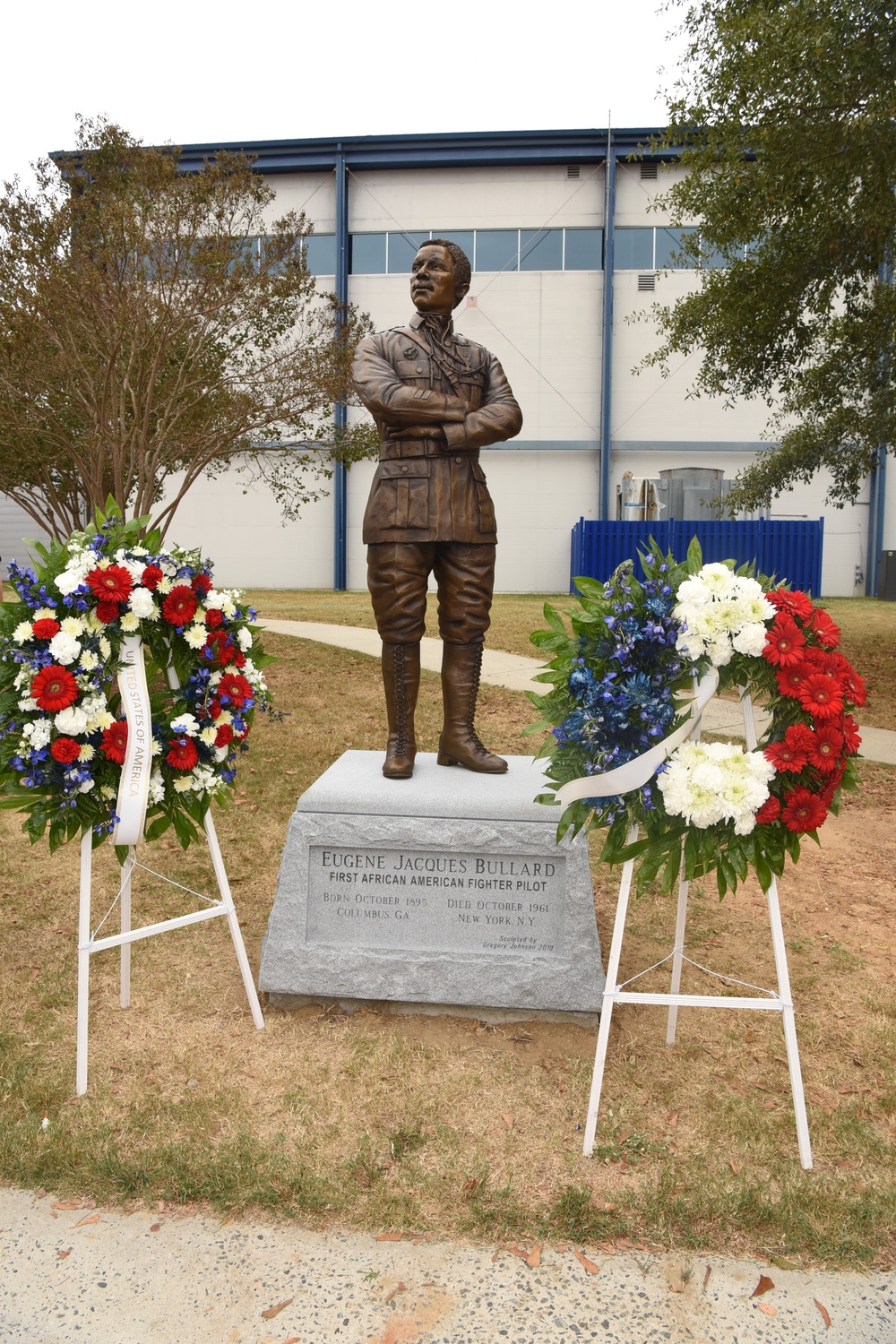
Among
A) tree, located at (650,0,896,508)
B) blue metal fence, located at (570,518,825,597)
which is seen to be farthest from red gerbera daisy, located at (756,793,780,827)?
blue metal fence, located at (570,518,825,597)

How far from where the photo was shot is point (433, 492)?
3918 millimetres

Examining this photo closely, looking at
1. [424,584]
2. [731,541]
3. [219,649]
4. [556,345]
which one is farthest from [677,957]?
[556,345]

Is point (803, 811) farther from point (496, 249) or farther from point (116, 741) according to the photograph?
point (496, 249)

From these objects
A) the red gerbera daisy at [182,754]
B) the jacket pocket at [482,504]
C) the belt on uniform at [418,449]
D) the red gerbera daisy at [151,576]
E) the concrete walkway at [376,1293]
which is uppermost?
the belt on uniform at [418,449]

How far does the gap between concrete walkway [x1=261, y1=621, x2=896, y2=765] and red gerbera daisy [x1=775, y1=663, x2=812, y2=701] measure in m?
3.12

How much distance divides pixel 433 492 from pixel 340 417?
53.7 ft

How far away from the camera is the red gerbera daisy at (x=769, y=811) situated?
2.81 meters

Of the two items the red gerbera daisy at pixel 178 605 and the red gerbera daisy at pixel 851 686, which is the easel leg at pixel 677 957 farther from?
→ the red gerbera daisy at pixel 178 605

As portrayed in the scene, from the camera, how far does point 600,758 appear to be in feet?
9.66

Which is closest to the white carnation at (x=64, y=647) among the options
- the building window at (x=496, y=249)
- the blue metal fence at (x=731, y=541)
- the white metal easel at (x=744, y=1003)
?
the white metal easel at (x=744, y=1003)

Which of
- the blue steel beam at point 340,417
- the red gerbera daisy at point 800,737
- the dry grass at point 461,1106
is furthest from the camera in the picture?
the blue steel beam at point 340,417

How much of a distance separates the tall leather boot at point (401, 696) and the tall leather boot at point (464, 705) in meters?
0.14

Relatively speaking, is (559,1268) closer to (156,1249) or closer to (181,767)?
(156,1249)

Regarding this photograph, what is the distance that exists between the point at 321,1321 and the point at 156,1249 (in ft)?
1.60
